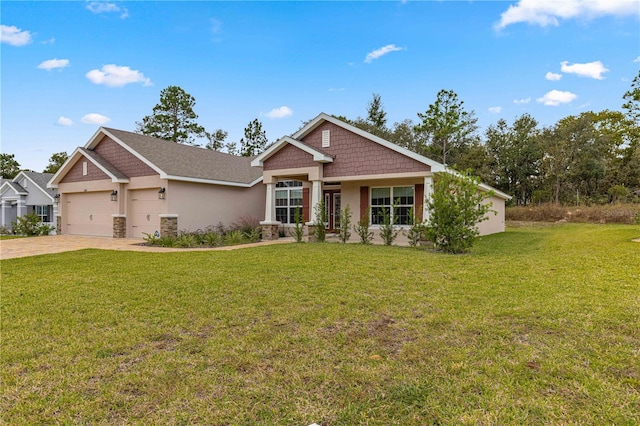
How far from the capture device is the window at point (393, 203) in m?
14.1

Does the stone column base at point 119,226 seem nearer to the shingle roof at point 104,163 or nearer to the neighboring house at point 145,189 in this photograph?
the neighboring house at point 145,189

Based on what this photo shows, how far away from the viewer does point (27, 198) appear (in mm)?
23250

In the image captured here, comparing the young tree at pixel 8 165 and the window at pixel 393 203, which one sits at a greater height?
the young tree at pixel 8 165

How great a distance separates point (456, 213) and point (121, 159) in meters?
15.1

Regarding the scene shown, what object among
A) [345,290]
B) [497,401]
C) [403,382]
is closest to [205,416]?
[403,382]

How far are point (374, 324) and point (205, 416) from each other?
2234 mm

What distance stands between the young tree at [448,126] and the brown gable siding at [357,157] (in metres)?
23.8

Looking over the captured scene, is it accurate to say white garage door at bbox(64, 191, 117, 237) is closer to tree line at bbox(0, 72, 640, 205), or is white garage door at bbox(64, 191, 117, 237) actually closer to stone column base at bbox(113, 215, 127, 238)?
stone column base at bbox(113, 215, 127, 238)

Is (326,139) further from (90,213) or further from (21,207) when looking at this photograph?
(21,207)

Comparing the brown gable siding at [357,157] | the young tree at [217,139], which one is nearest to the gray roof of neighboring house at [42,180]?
the brown gable siding at [357,157]

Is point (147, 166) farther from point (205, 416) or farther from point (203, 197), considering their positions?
point (205, 416)

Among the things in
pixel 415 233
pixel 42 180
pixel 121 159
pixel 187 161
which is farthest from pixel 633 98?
pixel 42 180

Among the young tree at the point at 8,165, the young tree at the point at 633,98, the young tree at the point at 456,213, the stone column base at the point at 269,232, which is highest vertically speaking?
the young tree at the point at 8,165

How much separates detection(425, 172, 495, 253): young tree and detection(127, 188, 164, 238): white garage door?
458 inches
